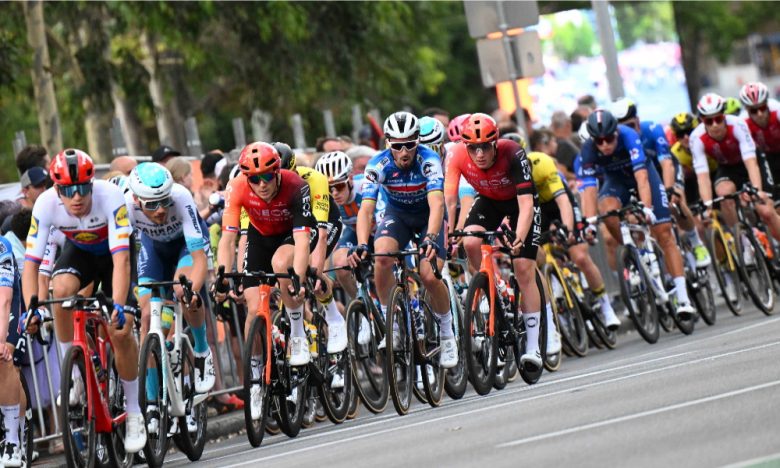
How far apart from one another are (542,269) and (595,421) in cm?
682

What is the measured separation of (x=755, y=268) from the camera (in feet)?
64.9

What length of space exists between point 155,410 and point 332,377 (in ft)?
5.92

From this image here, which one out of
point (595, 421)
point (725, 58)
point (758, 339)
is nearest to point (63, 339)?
point (595, 421)

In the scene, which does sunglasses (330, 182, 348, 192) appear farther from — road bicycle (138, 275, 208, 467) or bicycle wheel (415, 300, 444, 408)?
road bicycle (138, 275, 208, 467)

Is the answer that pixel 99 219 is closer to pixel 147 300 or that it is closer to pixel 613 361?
pixel 147 300

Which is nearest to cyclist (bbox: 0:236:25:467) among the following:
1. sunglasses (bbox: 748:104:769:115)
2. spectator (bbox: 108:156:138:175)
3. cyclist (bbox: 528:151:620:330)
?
spectator (bbox: 108:156:138:175)

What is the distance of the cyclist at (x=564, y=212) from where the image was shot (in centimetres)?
1700

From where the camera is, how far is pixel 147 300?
14070mm

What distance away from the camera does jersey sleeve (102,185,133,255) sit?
13141 mm

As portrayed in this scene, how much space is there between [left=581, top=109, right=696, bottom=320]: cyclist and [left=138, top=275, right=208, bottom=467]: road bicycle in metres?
5.60

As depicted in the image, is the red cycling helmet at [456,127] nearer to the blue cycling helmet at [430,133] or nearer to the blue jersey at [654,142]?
the blue cycling helmet at [430,133]

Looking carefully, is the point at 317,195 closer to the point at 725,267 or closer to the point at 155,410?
the point at 155,410

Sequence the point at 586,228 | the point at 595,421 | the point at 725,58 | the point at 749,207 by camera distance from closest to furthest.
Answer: the point at 595,421 < the point at 586,228 < the point at 749,207 < the point at 725,58

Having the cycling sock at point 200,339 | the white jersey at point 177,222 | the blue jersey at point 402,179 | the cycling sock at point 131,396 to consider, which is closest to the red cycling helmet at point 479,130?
the blue jersey at point 402,179
